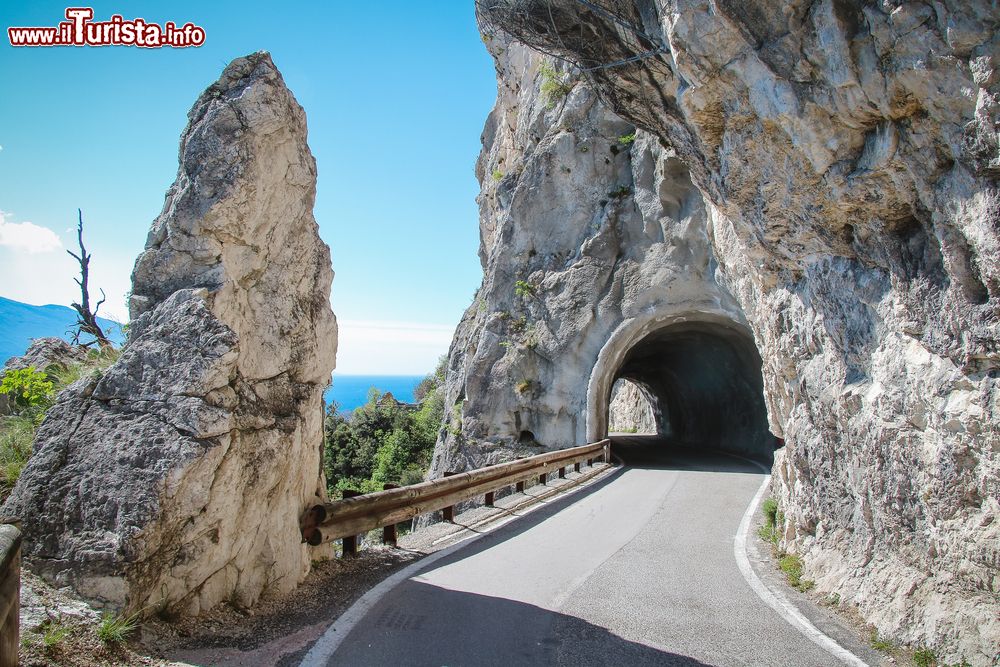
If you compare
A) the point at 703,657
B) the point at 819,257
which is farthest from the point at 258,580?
the point at 819,257

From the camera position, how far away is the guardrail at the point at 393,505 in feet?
18.9

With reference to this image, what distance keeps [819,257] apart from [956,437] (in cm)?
281

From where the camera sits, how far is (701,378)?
2631 cm

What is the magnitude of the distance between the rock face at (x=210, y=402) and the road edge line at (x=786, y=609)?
450 centimetres

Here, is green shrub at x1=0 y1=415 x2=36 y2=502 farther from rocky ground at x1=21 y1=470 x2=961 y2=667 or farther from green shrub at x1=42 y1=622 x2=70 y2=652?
green shrub at x1=42 y1=622 x2=70 y2=652

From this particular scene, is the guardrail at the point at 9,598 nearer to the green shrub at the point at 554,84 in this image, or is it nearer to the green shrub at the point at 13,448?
the green shrub at the point at 13,448

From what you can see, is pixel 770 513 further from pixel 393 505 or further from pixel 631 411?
pixel 631 411

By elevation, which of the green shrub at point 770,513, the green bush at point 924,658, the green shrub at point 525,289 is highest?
the green shrub at point 525,289

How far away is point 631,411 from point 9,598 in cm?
4640

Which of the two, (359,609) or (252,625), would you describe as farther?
(359,609)

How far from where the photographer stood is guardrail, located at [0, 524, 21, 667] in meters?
2.61

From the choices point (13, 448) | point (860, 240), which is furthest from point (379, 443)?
point (860, 240)

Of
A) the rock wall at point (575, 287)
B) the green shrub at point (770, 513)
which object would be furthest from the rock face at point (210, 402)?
the rock wall at point (575, 287)

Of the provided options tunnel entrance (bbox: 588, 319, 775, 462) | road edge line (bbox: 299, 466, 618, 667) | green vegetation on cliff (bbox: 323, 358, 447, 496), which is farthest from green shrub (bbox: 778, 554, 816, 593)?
green vegetation on cliff (bbox: 323, 358, 447, 496)
